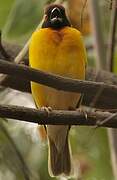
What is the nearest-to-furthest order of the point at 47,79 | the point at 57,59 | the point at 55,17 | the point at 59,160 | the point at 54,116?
the point at 47,79
the point at 54,116
the point at 57,59
the point at 55,17
the point at 59,160

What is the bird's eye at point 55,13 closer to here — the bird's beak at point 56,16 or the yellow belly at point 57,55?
the bird's beak at point 56,16

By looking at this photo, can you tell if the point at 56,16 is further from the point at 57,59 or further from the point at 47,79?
the point at 47,79

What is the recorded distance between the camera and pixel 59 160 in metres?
3.68

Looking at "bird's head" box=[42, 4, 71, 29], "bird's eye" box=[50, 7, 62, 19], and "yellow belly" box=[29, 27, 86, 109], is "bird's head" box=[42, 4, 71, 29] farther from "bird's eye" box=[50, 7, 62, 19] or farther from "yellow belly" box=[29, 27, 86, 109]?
"yellow belly" box=[29, 27, 86, 109]

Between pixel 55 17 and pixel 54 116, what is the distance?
1.38 m

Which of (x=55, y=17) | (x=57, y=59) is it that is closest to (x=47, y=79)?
(x=57, y=59)

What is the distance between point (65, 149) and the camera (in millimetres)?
3723

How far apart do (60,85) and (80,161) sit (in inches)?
68.7

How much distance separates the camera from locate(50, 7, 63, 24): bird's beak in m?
3.49

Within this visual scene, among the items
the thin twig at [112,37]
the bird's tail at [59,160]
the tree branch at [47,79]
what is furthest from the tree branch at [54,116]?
the bird's tail at [59,160]

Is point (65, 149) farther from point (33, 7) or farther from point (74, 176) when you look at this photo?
point (33, 7)

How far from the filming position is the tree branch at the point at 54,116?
2195 mm

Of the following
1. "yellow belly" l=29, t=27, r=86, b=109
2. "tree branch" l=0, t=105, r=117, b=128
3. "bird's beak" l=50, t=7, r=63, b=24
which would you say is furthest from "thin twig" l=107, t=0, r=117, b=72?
"tree branch" l=0, t=105, r=117, b=128

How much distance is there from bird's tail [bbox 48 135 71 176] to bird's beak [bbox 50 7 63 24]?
30.8 inches
